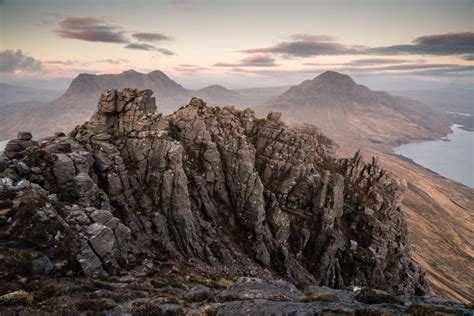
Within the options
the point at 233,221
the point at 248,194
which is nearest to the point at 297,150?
the point at 248,194

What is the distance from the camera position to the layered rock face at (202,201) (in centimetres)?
3862

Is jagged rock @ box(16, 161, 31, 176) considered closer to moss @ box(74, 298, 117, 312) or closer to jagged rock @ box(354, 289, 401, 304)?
moss @ box(74, 298, 117, 312)

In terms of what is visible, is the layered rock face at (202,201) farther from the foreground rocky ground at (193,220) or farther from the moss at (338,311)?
the moss at (338,311)

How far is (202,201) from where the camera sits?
71812mm

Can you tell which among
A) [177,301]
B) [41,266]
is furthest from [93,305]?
[41,266]

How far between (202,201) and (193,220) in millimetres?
6991

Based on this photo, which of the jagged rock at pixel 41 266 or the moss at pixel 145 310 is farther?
the jagged rock at pixel 41 266

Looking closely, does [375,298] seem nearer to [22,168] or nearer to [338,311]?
[338,311]

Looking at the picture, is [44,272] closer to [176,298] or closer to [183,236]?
[176,298]

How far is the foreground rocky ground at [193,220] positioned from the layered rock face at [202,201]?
26 cm

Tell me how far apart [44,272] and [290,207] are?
215 feet

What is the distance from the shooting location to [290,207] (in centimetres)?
8531

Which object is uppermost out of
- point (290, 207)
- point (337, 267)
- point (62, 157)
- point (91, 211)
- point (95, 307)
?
point (62, 157)

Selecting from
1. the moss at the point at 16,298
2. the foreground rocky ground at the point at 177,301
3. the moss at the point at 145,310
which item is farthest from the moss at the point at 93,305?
the moss at the point at 16,298
